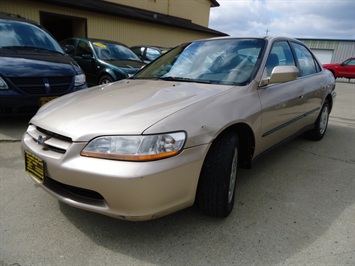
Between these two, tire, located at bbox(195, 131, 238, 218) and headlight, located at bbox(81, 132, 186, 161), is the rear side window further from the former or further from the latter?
headlight, located at bbox(81, 132, 186, 161)

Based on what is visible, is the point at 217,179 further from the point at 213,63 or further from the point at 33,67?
the point at 33,67

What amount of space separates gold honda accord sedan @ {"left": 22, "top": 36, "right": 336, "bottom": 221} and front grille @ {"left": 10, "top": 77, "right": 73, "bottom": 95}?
175 centimetres

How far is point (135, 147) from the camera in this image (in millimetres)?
1669

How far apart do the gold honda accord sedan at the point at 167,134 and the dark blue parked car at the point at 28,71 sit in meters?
1.73

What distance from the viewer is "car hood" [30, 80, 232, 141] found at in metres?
1.76

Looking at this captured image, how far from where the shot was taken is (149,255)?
1810 mm

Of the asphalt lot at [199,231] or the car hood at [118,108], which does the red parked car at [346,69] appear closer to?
the asphalt lot at [199,231]

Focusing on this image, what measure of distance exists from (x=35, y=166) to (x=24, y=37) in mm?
3629

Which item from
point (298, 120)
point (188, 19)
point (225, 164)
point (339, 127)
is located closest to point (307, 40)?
point (188, 19)

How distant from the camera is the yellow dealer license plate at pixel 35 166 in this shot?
1916 mm

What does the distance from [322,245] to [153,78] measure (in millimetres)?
2044

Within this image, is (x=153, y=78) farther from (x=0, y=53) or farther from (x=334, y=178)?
(x=0, y=53)

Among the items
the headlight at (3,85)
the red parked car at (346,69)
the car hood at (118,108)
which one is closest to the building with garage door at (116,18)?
the headlight at (3,85)

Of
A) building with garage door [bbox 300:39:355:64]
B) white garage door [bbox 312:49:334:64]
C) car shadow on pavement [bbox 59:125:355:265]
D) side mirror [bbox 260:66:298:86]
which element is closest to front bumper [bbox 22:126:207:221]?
car shadow on pavement [bbox 59:125:355:265]
